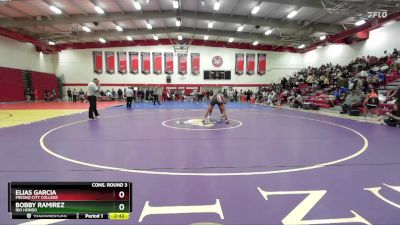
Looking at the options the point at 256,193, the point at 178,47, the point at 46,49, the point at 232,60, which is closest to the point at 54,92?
the point at 46,49

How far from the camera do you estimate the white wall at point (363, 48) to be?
843 inches

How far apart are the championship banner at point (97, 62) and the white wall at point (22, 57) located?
17.1 feet

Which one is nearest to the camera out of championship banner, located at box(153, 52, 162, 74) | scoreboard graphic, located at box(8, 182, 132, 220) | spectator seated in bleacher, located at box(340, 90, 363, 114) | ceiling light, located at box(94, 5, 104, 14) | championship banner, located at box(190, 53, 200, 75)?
scoreboard graphic, located at box(8, 182, 132, 220)

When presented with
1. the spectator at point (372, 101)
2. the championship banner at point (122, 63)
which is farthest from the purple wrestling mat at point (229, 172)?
the championship banner at point (122, 63)

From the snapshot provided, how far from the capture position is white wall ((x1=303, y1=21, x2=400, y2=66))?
21.4m

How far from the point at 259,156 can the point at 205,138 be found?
2.13m

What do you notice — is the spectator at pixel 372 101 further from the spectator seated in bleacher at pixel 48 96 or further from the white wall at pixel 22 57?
the spectator seated in bleacher at pixel 48 96

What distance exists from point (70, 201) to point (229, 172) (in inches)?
117

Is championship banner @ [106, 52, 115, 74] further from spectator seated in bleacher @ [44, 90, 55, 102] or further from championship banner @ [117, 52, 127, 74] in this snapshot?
spectator seated in bleacher @ [44, 90, 55, 102]

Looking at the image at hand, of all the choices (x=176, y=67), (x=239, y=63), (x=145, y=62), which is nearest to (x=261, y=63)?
(x=239, y=63)

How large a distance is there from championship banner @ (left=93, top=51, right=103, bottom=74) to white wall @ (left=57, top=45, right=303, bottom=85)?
51 centimetres

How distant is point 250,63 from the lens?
35812 millimetres

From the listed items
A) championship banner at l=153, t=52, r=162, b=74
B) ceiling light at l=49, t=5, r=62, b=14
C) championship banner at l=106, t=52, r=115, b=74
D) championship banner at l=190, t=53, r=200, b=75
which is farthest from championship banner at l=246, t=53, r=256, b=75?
ceiling light at l=49, t=5, r=62, b=14

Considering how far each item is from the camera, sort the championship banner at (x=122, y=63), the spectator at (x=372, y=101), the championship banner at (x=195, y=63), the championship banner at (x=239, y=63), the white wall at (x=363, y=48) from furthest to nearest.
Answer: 1. the championship banner at (x=239, y=63)
2. the championship banner at (x=195, y=63)
3. the championship banner at (x=122, y=63)
4. the white wall at (x=363, y=48)
5. the spectator at (x=372, y=101)
